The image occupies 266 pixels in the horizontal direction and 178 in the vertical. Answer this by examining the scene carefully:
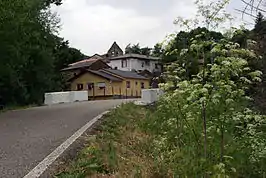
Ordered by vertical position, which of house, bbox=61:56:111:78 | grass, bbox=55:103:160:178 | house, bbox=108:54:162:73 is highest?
house, bbox=108:54:162:73

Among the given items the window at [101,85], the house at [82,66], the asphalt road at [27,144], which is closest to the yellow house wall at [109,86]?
the window at [101,85]

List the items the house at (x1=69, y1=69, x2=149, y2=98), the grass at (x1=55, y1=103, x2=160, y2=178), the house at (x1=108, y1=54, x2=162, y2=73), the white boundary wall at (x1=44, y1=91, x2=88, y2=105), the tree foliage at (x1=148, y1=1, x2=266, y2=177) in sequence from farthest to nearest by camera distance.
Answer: the house at (x1=108, y1=54, x2=162, y2=73) → the house at (x1=69, y1=69, x2=149, y2=98) → the white boundary wall at (x1=44, y1=91, x2=88, y2=105) → the grass at (x1=55, y1=103, x2=160, y2=178) → the tree foliage at (x1=148, y1=1, x2=266, y2=177)

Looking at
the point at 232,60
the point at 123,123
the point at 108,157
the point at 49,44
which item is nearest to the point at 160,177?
the point at 108,157

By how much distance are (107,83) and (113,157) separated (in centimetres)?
5083

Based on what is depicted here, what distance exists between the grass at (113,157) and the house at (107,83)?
46201 mm

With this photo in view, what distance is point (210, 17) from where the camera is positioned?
5402 millimetres

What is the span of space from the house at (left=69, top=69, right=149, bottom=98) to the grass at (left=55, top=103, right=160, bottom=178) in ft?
152

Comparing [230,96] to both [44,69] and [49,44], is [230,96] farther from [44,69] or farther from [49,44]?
[44,69]

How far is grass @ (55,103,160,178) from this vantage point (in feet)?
21.2

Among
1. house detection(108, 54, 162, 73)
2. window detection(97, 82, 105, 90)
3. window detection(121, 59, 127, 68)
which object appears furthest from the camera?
window detection(121, 59, 127, 68)

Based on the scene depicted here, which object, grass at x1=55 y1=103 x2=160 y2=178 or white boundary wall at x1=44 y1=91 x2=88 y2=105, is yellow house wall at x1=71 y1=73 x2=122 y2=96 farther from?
grass at x1=55 y1=103 x2=160 y2=178

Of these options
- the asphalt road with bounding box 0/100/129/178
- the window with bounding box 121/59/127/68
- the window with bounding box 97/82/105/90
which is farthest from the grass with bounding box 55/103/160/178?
the window with bounding box 121/59/127/68

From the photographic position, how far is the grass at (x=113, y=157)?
647 cm

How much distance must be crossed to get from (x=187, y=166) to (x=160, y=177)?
46 cm
